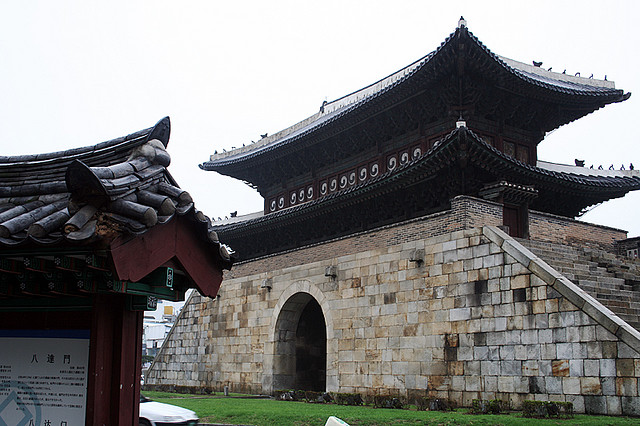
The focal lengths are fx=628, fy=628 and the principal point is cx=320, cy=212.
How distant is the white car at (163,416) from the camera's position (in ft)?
30.2

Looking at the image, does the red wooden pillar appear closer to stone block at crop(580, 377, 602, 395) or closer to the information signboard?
the information signboard

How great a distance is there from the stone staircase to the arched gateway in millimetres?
7276

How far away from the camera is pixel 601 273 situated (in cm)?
1484

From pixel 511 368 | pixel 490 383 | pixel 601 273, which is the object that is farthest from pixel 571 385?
pixel 601 273

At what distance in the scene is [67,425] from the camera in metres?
4.71

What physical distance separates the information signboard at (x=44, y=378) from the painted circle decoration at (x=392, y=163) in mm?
15934

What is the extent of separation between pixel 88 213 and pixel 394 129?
648 inches

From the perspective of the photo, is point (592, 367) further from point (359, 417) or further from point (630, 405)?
point (359, 417)

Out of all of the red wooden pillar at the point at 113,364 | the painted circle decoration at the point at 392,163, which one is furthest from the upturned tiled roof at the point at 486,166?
the red wooden pillar at the point at 113,364

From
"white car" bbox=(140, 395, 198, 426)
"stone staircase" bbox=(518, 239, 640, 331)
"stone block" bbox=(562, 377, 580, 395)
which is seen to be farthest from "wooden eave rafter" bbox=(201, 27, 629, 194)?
"white car" bbox=(140, 395, 198, 426)

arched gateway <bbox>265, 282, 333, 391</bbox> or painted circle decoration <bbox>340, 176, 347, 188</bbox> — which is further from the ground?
painted circle decoration <bbox>340, 176, 347, 188</bbox>

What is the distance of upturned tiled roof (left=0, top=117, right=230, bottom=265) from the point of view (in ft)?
13.9

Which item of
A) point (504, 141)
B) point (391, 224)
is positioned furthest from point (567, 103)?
point (391, 224)

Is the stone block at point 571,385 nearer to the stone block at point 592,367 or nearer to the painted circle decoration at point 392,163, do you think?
the stone block at point 592,367
